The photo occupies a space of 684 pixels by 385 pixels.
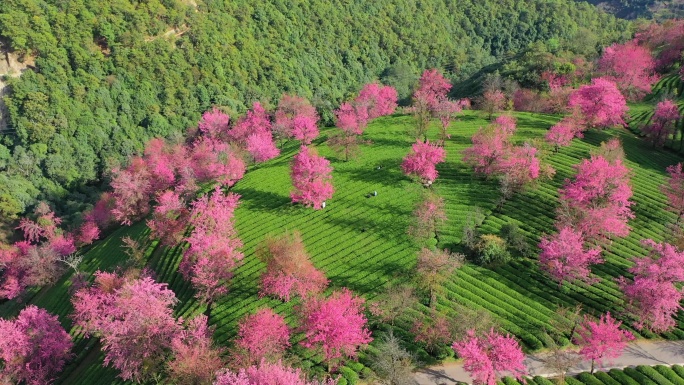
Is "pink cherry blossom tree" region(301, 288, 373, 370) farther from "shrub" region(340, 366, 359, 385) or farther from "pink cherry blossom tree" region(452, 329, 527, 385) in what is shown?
"pink cherry blossom tree" region(452, 329, 527, 385)

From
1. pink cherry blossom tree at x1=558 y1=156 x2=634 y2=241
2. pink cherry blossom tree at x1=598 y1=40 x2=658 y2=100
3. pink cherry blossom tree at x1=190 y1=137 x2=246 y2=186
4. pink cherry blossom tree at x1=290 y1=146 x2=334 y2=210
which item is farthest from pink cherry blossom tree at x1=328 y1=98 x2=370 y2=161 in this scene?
pink cherry blossom tree at x1=598 y1=40 x2=658 y2=100

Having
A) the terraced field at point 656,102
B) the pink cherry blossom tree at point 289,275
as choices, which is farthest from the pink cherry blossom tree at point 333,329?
the terraced field at point 656,102

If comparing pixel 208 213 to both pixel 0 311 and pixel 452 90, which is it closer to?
pixel 0 311

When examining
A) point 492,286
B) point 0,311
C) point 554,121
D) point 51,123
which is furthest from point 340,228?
point 51,123

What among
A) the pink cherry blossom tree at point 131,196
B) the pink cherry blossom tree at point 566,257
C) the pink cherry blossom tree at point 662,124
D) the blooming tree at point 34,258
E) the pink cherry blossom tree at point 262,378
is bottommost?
the blooming tree at point 34,258

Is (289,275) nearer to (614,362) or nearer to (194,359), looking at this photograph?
(194,359)

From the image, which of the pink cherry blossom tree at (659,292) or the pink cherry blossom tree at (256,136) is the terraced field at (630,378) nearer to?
the pink cherry blossom tree at (659,292)
